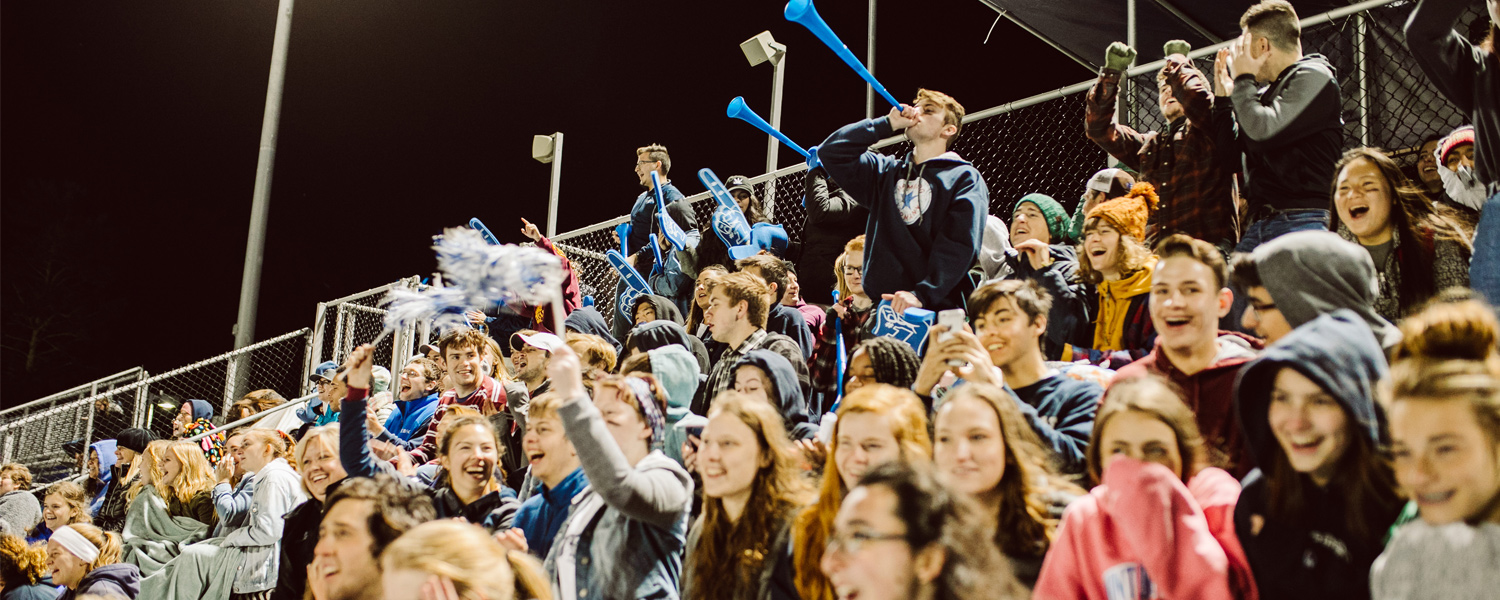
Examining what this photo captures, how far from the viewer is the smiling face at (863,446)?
2859mm

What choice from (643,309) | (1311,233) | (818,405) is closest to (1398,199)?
(1311,233)

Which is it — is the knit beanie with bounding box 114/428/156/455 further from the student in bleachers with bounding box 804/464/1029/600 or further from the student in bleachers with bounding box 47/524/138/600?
the student in bleachers with bounding box 804/464/1029/600

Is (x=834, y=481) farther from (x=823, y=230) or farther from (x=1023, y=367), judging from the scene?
(x=823, y=230)

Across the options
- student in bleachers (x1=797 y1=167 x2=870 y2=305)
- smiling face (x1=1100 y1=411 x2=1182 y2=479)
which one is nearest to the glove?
student in bleachers (x1=797 y1=167 x2=870 y2=305)

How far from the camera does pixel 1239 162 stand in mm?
4691

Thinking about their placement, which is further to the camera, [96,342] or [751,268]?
[96,342]

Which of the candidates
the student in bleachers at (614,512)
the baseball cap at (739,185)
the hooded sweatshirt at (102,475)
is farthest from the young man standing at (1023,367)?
the hooded sweatshirt at (102,475)

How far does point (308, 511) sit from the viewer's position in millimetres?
4535

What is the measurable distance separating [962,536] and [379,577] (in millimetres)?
1957

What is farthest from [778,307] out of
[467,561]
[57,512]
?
[57,512]

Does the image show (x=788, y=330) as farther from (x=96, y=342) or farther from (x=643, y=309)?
(x=96, y=342)

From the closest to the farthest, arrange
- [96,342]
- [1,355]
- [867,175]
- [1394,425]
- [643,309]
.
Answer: [1394,425], [867,175], [643,309], [1,355], [96,342]

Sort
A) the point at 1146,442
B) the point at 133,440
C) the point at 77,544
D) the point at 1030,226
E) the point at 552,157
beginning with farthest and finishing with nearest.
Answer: the point at 552,157, the point at 133,440, the point at 77,544, the point at 1030,226, the point at 1146,442

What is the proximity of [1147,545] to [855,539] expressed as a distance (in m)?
0.53
